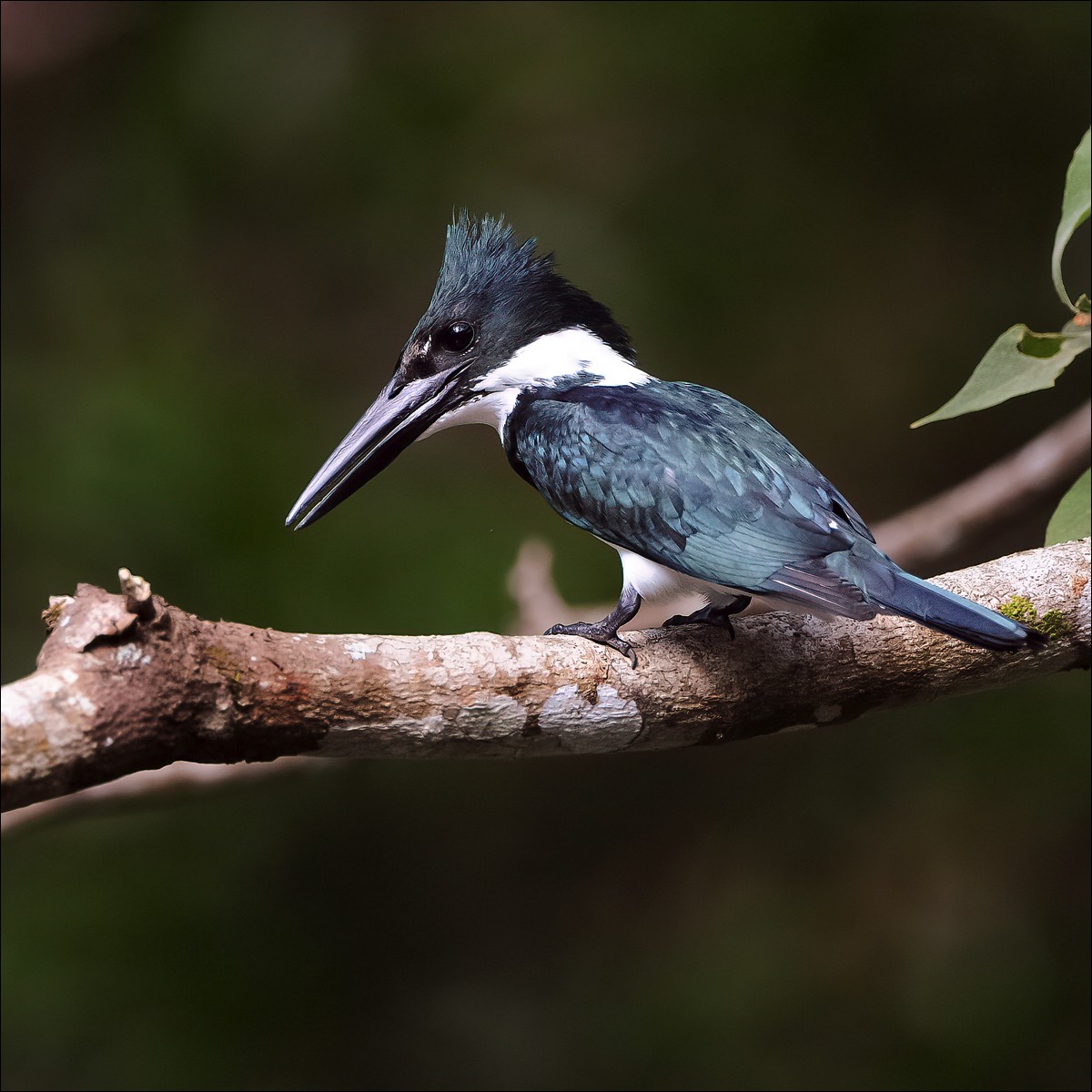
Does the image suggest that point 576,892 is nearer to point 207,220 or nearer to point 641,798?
point 641,798

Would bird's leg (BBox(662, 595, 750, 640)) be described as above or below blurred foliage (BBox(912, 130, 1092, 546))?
below

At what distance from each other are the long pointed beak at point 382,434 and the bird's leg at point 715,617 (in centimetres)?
52

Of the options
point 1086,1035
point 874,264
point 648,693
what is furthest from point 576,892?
point 648,693

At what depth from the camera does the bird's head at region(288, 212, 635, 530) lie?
206 centimetres

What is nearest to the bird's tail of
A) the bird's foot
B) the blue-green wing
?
the blue-green wing

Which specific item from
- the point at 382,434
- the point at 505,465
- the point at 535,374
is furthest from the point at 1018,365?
the point at 505,465

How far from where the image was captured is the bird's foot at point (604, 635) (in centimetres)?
160

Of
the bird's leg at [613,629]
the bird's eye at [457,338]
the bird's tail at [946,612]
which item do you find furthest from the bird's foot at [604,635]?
the bird's eye at [457,338]

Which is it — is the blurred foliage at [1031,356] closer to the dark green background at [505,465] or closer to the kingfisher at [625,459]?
the kingfisher at [625,459]

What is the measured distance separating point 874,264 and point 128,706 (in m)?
3.22

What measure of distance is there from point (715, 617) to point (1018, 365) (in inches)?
20.0

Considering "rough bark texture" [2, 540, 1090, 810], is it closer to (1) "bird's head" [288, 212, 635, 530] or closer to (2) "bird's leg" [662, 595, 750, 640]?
(2) "bird's leg" [662, 595, 750, 640]

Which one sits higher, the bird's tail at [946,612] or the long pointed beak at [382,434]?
the long pointed beak at [382,434]

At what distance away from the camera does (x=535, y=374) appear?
6.84ft
